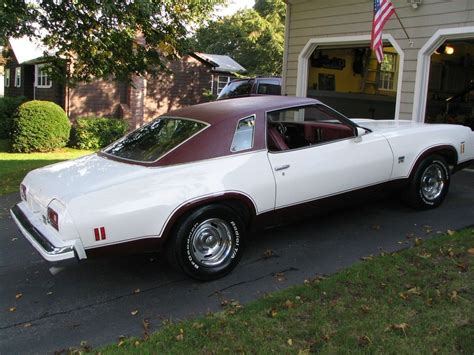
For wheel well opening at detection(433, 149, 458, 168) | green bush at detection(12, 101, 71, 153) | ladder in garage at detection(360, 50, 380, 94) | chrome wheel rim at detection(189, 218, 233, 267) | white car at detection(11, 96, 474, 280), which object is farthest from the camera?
green bush at detection(12, 101, 71, 153)

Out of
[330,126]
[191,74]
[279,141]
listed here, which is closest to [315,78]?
[330,126]

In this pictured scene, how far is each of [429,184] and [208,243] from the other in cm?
323

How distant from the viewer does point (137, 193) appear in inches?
162

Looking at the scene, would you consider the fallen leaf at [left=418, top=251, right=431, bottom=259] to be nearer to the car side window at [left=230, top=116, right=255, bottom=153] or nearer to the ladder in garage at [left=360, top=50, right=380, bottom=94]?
the car side window at [left=230, top=116, right=255, bottom=153]

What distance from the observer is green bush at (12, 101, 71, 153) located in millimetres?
15977

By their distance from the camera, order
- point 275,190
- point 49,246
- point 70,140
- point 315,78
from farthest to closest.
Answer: point 70,140 → point 315,78 → point 275,190 → point 49,246

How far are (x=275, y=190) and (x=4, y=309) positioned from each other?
256 cm

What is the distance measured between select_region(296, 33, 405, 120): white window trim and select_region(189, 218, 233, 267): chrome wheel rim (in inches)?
235

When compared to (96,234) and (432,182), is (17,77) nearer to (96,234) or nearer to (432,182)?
(432,182)

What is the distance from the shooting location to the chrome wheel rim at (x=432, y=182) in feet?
20.2

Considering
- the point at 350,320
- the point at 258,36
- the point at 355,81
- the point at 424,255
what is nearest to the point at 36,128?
the point at 355,81

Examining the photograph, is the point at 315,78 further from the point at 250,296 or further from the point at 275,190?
the point at 250,296

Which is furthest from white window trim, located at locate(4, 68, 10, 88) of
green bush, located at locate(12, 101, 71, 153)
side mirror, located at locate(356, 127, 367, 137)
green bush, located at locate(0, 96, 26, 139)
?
side mirror, located at locate(356, 127, 367, 137)

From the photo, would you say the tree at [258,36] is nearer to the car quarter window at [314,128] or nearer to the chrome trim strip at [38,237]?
the car quarter window at [314,128]
